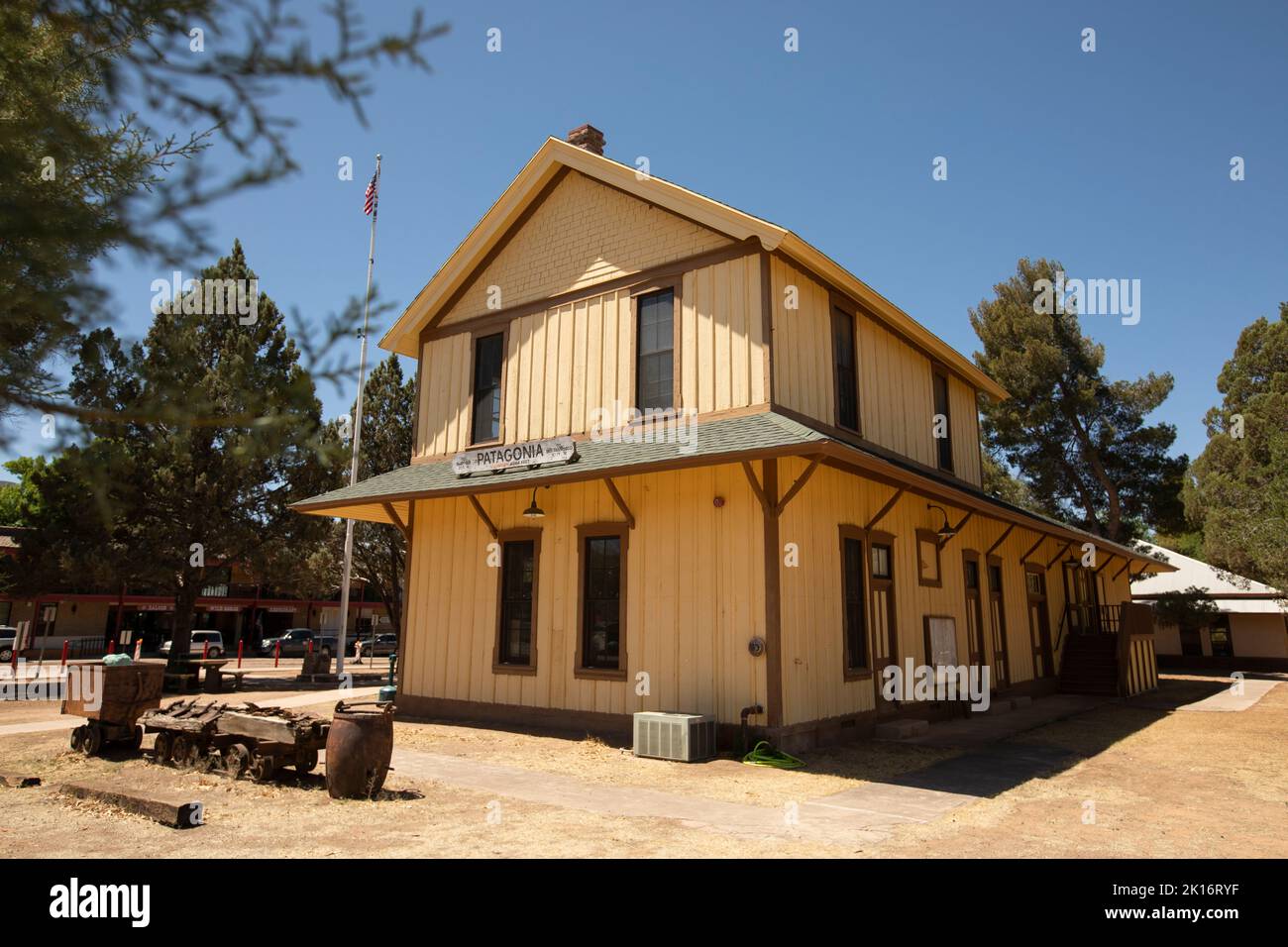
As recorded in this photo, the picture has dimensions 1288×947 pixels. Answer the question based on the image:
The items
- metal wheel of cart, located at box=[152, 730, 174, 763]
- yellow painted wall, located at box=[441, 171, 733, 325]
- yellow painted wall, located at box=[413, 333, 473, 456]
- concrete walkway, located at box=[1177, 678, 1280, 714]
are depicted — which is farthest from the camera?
concrete walkway, located at box=[1177, 678, 1280, 714]

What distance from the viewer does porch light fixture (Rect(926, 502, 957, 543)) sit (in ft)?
50.2

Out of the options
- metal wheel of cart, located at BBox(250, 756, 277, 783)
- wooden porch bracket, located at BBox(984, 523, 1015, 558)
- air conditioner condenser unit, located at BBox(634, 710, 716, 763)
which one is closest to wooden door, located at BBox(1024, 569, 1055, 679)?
wooden porch bracket, located at BBox(984, 523, 1015, 558)

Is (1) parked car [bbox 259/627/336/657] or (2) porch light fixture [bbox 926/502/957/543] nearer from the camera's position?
(2) porch light fixture [bbox 926/502/957/543]

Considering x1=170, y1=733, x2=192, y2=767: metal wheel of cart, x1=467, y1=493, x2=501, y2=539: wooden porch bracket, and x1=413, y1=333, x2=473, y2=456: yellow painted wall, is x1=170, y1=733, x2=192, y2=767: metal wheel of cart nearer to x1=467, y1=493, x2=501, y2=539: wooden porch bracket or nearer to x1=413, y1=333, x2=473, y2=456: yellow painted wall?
x1=467, y1=493, x2=501, y2=539: wooden porch bracket

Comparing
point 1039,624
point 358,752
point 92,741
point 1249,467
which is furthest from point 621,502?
point 1249,467

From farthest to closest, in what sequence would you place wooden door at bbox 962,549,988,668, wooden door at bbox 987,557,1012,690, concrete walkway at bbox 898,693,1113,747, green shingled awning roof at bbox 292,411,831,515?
wooden door at bbox 987,557,1012,690, wooden door at bbox 962,549,988,668, concrete walkway at bbox 898,693,1113,747, green shingled awning roof at bbox 292,411,831,515

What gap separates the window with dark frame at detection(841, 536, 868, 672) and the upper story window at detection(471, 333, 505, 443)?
22.6 feet

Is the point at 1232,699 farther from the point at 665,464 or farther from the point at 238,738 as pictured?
the point at 238,738

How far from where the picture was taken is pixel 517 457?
13078 millimetres

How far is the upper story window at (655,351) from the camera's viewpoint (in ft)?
43.7

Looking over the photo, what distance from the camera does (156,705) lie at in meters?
10.8

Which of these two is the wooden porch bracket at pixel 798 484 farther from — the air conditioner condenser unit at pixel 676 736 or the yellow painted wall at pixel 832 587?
the air conditioner condenser unit at pixel 676 736

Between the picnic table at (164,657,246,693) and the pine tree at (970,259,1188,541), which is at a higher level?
the pine tree at (970,259,1188,541)

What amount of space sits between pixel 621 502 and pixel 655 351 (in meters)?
2.84
